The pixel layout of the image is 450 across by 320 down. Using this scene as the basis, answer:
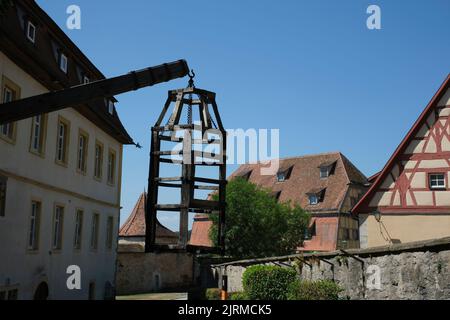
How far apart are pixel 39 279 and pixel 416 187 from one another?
44.6 feet

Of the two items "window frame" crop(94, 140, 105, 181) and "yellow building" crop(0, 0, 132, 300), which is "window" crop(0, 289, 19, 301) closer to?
"yellow building" crop(0, 0, 132, 300)

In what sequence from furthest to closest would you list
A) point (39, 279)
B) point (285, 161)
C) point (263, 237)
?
1. point (285, 161)
2. point (263, 237)
3. point (39, 279)

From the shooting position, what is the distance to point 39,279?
15000 millimetres

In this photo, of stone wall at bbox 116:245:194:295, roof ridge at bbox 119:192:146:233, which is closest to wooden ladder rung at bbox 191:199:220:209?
stone wall at bbox 116:245:194:295

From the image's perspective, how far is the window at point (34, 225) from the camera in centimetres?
1487

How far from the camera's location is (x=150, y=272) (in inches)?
1256

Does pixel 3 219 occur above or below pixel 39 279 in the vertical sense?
above

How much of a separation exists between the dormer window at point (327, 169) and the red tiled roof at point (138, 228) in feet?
51.4

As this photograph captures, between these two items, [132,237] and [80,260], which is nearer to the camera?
[80,260]

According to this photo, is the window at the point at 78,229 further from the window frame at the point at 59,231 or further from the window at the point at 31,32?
the window at the point at 31,32

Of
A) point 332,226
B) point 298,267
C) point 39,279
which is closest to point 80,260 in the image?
point 39,279

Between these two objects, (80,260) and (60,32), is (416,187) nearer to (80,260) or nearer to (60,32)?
(80,260)

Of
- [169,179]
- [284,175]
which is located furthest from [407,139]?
[284,175]

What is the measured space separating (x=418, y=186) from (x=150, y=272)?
18217 mm
